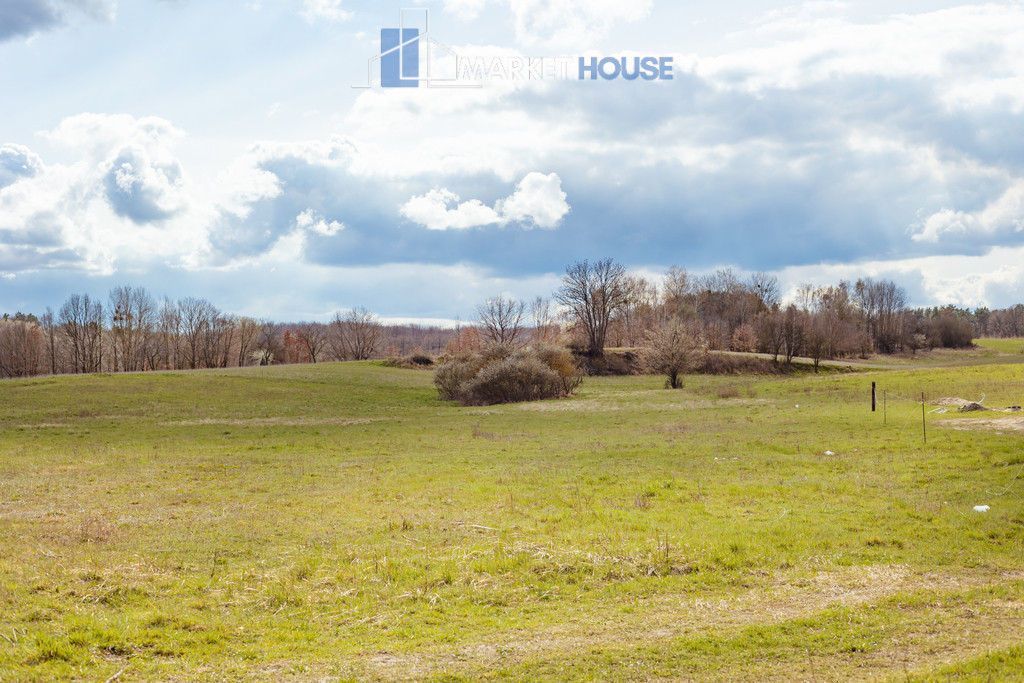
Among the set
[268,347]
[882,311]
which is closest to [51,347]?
[268,347]

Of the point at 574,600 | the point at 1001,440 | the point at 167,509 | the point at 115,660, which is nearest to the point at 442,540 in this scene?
the point at 574,600

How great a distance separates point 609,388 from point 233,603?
5455 centimetres

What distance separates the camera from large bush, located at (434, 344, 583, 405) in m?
52.4

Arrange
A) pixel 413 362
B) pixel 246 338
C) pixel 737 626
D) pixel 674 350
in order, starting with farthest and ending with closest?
pixel 246 338 < pixel 413 362 < pixel 674 350 < pixel 737 626

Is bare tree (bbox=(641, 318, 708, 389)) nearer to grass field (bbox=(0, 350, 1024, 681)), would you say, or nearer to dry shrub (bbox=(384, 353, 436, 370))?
grass field (bbox=(0, 350, 1024, 681))

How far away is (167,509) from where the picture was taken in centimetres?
→ 1692

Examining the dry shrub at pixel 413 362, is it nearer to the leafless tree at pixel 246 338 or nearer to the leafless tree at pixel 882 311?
the leafless tree at pixel 246 338

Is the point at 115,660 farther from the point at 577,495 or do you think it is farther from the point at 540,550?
the point at 577,495

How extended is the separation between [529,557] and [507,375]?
4028cm

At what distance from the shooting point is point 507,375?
2060 inches

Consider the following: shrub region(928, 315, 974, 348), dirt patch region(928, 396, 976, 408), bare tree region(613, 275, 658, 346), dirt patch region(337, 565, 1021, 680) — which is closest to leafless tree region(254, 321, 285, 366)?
bare tree region(613, 275, 658, 346)

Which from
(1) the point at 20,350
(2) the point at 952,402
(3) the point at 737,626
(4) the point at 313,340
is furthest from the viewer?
(4) the point at 313,340

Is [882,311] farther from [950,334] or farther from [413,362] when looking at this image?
[413,362]

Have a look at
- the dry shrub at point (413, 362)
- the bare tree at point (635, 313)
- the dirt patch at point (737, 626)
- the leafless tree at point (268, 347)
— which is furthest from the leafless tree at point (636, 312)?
the dirt patch at point (737, 626)
